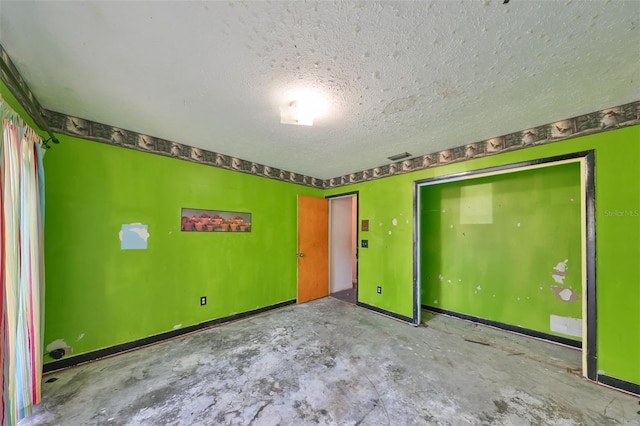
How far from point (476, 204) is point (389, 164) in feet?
4.86

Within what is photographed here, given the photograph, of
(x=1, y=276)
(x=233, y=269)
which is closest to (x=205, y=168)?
(x=233, y=269)

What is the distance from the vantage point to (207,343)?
2.69 metres

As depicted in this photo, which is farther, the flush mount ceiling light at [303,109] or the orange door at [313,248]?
the orange door at [313,248]

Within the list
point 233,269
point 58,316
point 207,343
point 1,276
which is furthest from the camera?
point 233,269

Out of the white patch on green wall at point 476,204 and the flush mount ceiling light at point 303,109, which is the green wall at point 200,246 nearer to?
the white patch on green wall at point 476,204

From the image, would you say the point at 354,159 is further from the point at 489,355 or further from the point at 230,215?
the point at 489,355

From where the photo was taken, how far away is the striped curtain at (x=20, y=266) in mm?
1338

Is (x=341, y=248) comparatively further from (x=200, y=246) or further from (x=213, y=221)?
(x=200, y=246)

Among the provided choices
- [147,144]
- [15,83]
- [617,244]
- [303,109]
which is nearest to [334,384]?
[303,109]

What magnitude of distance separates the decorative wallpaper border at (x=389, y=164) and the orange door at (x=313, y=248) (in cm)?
105

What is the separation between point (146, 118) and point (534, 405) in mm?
4390

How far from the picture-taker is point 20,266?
154 cm

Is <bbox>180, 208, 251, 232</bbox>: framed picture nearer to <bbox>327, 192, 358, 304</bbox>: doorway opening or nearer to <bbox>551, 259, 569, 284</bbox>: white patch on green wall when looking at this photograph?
<bbox>327, 192, 358, 304</bbox>: doorway opening

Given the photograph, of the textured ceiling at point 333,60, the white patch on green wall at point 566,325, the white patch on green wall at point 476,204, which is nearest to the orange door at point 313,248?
the textured ceiling at point 333,60
